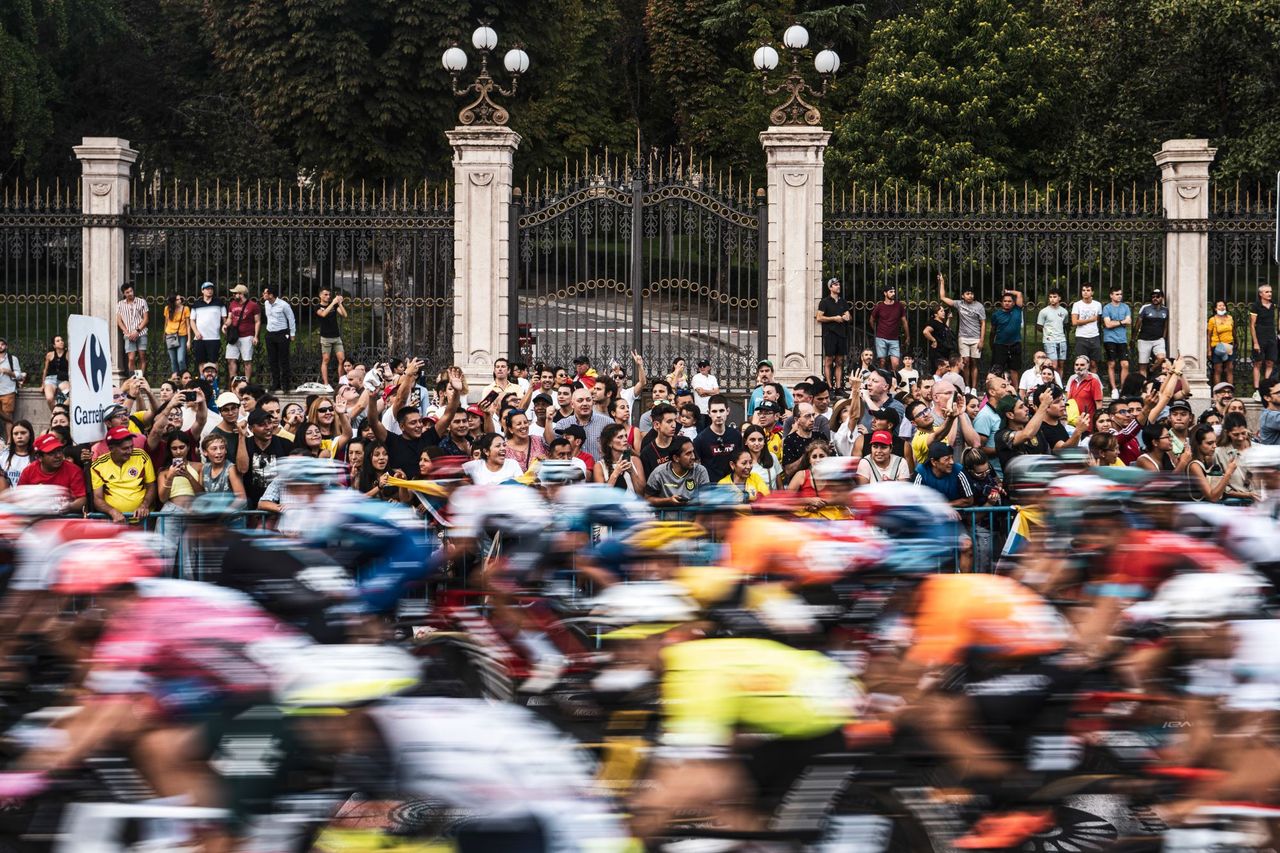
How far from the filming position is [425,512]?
37.0ft

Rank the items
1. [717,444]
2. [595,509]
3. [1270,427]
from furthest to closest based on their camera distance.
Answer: [1270,427]
[717,444]
[595,509]

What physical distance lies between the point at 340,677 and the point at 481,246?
14.5 meters

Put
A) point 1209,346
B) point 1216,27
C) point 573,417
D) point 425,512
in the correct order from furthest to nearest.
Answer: point 1216,27, point 1209,346, point 573,417, point 425,512

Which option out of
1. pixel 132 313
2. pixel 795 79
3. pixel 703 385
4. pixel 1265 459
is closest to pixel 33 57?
pixel 132 313

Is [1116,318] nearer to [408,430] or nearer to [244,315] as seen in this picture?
[408,430]

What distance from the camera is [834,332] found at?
19578 mm

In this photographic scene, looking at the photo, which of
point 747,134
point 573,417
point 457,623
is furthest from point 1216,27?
point 457,623

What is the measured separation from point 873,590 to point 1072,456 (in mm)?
1938

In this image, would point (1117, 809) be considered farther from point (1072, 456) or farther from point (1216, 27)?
point (1216, 27)

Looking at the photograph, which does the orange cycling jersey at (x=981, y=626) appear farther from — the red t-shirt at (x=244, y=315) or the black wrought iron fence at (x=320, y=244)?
the red t-shirt at (x=244, y=315)

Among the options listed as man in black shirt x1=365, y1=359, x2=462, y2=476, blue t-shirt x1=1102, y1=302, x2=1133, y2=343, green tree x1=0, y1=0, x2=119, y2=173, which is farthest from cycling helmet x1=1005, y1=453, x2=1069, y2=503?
green tree x1=0, y1=0, x2=119, y2=173

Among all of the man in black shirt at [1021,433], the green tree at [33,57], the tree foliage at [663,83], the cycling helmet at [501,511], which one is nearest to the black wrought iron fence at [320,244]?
the tree foliage at [663,83]

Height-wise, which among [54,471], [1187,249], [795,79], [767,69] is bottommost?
[54,471]

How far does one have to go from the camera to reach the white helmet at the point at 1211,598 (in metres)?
6.68
